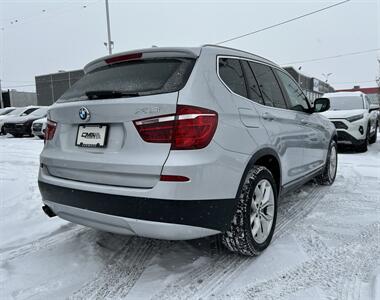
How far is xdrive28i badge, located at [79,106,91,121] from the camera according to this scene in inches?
93.1

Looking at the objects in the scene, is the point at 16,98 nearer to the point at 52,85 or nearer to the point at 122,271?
the point at 52,85

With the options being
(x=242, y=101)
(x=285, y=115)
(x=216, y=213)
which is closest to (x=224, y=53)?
(x=242, y=101)

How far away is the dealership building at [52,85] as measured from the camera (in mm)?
41938

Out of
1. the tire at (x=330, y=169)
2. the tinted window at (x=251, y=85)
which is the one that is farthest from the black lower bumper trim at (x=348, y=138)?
the tinted window at (x=251, y=85)

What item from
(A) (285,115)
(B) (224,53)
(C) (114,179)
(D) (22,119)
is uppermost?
(B) (224,53)

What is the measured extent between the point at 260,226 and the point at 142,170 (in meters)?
1.22

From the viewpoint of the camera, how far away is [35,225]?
3.54 m

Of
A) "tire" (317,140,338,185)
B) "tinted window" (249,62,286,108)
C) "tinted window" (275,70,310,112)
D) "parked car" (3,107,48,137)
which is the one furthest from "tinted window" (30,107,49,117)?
"tinted window" (249,62,286,108)

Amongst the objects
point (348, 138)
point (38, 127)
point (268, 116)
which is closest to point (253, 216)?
point (268, 116)

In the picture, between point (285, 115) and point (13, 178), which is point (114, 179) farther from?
point (13, 178)

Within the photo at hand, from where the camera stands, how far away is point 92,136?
93.0 inches

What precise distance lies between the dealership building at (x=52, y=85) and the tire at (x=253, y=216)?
4149cm

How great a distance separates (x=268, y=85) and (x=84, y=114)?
1768 mm

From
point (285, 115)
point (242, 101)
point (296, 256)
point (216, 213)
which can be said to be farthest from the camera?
point (285, 115)
